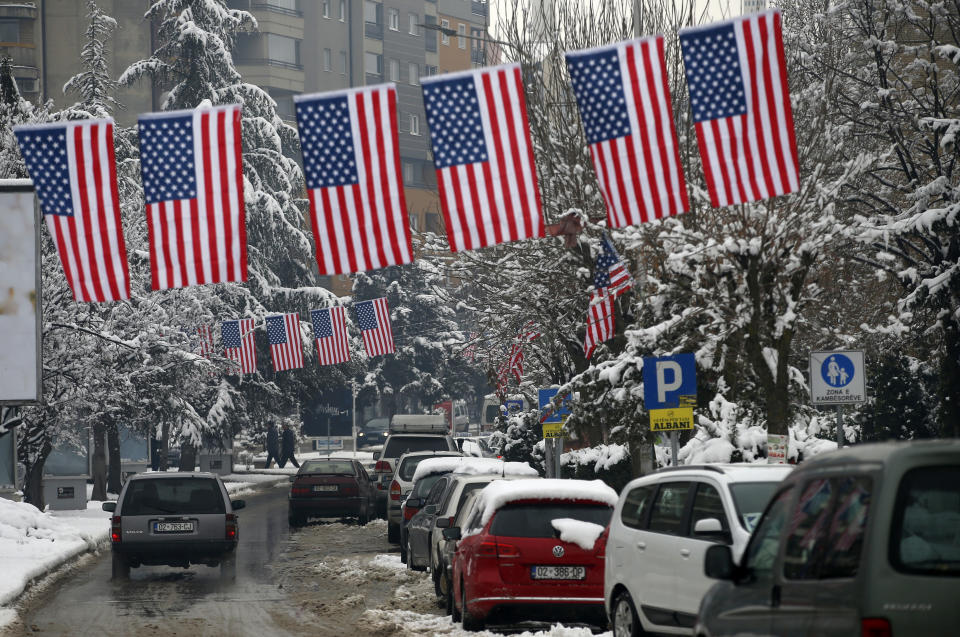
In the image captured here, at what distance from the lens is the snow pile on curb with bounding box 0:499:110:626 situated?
20.3 m

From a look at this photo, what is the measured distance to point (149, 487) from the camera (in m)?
21.1

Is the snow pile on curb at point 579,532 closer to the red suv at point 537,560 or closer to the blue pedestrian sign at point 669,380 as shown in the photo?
the red suv at point 537,560

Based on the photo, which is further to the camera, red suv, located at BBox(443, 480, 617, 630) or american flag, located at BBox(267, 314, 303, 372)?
american flag, located at BBox(267, 314, 303, 372)

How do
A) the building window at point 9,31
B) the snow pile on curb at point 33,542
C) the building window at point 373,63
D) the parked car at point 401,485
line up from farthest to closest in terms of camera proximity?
the building window at point 373,63, the building window at point 9,31, the parked car at point 401,485, the snow pile on curb at point 33,542

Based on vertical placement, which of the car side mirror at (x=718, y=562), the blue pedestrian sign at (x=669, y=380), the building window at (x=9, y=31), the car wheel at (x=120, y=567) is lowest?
the car wheel at (x=120, y=567)

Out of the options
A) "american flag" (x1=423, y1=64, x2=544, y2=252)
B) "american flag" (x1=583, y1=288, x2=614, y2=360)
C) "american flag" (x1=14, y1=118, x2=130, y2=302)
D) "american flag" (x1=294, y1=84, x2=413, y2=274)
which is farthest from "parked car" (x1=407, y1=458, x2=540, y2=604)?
"american flag" (x1=14, y1=118, x2=130, y2=302)

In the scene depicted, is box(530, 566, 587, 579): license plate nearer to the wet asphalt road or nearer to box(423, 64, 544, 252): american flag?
the wet asphalt road

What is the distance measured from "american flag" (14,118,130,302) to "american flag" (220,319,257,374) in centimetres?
2342

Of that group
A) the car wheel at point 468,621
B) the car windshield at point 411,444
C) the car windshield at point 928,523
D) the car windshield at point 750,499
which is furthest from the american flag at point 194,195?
the car windshield at point 411,444

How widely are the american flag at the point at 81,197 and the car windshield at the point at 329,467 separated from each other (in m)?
14.7

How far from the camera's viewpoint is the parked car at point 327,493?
31.9 meters

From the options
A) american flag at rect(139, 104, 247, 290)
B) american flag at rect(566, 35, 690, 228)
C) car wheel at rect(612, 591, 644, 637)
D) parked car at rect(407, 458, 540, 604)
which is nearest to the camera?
car wheel at rect(612, 591, 644, 637)

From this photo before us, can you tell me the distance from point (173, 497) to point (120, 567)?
120cm

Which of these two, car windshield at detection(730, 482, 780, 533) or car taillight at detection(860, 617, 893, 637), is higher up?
car windshield at detection(730, 482, 780, 533)
